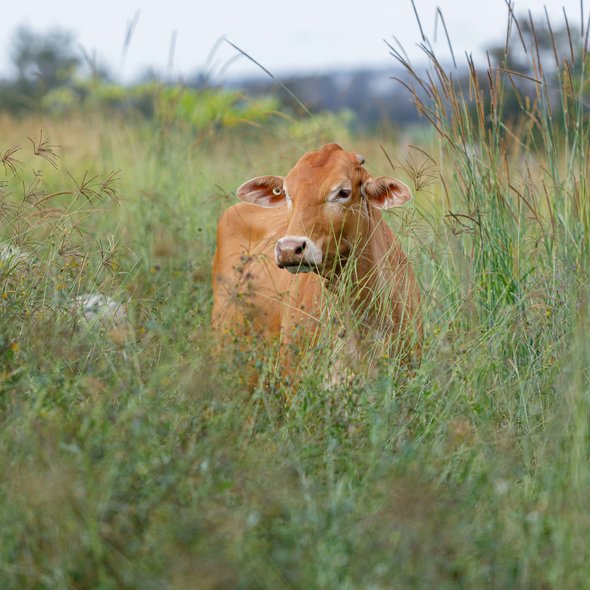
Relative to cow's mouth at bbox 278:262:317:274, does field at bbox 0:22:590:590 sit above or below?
below

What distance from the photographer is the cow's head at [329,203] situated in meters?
4.48

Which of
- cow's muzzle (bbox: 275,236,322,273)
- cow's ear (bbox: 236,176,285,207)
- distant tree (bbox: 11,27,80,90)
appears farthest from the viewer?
distant tree (bbox: 11,27,80,90)

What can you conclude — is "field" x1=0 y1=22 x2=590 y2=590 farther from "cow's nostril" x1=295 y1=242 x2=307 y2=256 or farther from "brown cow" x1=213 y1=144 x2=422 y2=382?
"cow's nostril" x1=295 y1=242 x2=307 y2=256

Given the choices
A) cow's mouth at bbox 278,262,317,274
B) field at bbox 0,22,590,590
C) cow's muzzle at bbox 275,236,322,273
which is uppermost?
cow's muzzle at bbox 275,236,322,273

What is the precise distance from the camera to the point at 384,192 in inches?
189

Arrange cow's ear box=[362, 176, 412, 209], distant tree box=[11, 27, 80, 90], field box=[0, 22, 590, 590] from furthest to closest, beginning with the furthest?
distant tree box=[11, 27, 80, 90] → cow's ear box=[362, 176, 412, 209] → field box=[0, 22, 590, 590]

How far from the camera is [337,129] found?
38.6ft

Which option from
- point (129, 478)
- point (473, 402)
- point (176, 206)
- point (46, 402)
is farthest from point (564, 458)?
point (176, 206)

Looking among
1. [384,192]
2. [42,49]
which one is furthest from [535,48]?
[42,49]

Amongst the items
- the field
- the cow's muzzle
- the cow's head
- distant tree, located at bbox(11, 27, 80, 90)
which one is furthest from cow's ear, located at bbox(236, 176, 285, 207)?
distant tree, located at bbox(11, 27, 80, 90)

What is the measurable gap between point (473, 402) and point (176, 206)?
12.5ft

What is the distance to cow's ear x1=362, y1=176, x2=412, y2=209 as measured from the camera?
471 cm

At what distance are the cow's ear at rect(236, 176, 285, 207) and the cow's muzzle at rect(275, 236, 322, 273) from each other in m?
0.76

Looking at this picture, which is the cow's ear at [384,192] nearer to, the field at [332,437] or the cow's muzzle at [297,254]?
the field at [332,437]
